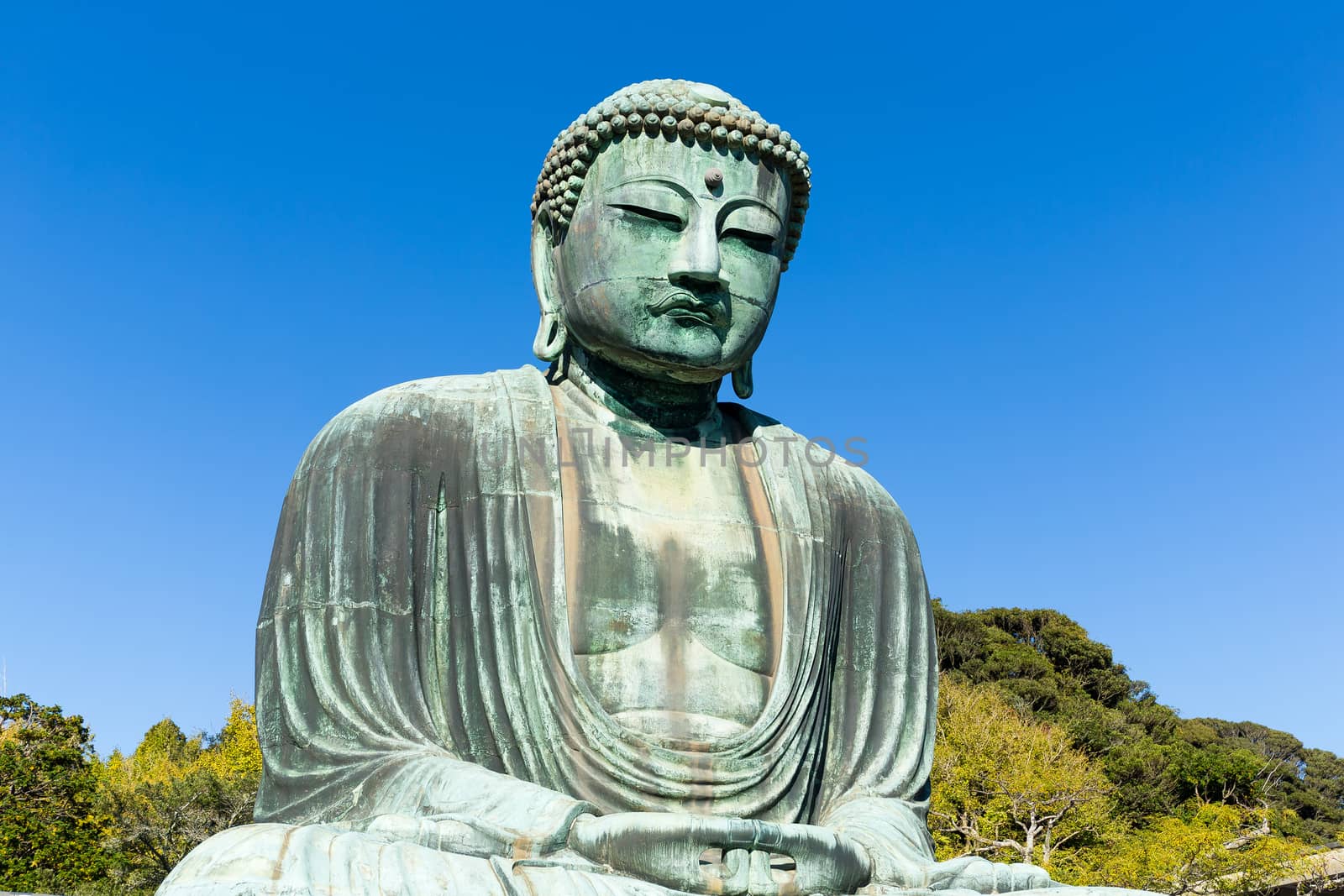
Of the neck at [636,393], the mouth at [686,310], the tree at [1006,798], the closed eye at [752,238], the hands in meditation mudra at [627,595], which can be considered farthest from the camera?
the tree at [1006,798]

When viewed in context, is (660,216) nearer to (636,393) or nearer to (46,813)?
(636,393)

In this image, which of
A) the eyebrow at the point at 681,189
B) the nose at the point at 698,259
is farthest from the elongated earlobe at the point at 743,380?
the eyebrow at the point at 681,189

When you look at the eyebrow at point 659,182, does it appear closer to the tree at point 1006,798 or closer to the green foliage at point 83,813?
the green foliage at point 83,813

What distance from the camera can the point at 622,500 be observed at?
6.55 m

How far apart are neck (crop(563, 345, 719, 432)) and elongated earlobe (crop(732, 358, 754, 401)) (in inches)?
11.2

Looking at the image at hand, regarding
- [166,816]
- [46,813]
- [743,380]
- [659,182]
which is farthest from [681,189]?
[166,816]

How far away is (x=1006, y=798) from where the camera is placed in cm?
3481

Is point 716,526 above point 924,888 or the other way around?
above

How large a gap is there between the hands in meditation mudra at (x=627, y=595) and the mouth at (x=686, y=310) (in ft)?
0.04

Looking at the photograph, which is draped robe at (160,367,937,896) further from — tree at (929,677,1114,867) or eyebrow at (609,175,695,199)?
tree at (929,677,1114,867)

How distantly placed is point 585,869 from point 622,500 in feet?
6.14

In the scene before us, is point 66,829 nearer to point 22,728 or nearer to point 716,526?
point 22,728

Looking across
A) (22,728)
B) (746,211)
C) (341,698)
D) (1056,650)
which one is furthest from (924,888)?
(1056,650)

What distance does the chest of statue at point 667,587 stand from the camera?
6090 millimetres
